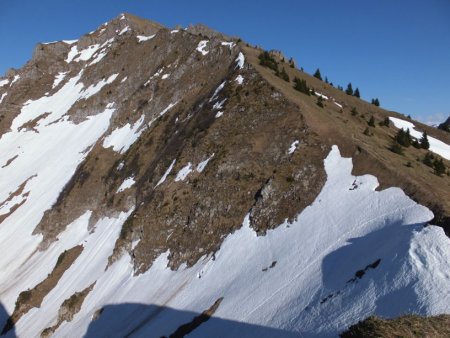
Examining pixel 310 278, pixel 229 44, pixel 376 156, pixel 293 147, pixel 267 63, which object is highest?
pixel 229 44

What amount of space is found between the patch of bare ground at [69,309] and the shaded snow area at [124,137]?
26956 mm

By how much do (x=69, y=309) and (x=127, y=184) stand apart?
61.2ft

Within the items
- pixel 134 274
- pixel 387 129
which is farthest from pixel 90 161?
pixel 387 129

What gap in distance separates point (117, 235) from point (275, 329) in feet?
103

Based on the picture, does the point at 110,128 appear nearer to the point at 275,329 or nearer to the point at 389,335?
the point at 275,329

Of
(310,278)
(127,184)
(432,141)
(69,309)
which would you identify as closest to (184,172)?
(127,184)

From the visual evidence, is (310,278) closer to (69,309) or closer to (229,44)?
(69,309)

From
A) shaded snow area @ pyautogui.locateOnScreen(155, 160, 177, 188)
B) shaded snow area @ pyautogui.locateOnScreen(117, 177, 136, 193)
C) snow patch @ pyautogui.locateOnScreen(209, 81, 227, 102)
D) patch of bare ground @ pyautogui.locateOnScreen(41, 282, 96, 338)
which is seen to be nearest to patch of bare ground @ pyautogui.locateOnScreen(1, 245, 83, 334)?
patch of bare ground @ pyautogui.locateOnScreen(41, 282, 96, 338)

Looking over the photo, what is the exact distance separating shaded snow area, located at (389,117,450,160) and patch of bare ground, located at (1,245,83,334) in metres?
47.9

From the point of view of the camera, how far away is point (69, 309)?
141 ft

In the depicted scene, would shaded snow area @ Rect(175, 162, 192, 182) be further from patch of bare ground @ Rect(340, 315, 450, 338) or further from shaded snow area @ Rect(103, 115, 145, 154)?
patch of bare ground @ Rect(340, 315, 450, 338)

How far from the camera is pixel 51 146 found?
9125cm

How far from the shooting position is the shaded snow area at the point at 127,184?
184 feet

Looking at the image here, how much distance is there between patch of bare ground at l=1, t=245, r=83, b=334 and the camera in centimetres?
4973
